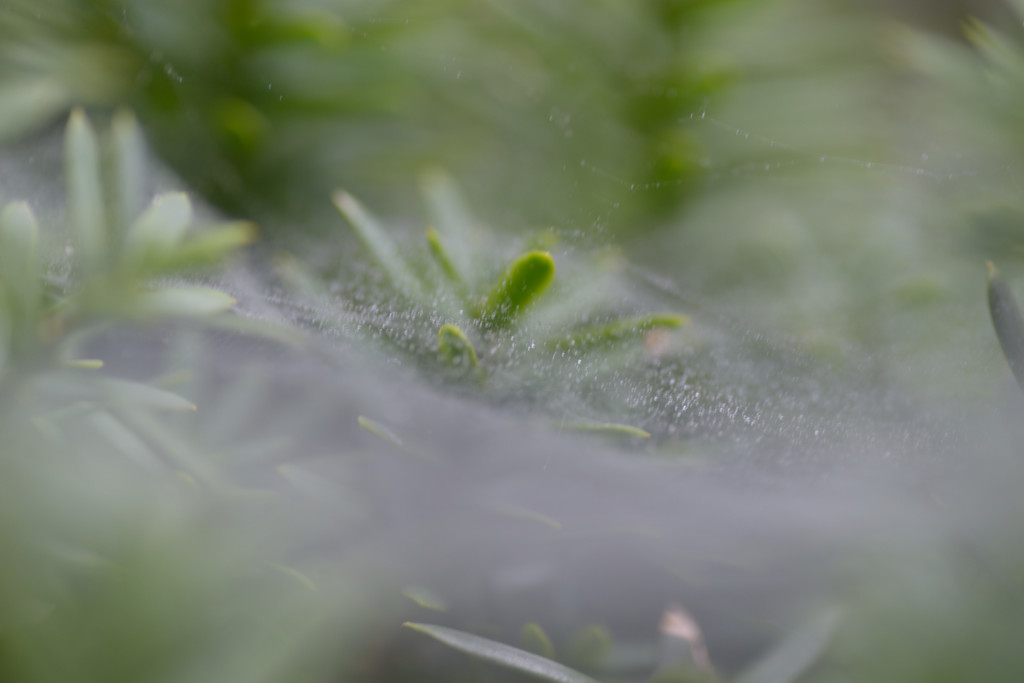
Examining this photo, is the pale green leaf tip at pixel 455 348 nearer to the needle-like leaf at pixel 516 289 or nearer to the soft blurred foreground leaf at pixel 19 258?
the needle-like leaf at pixel 516 289

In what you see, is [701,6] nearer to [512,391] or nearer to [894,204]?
[894,204]

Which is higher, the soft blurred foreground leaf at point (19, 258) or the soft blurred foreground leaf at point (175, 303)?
the soft blurred foreground leaf at point (19, 258)

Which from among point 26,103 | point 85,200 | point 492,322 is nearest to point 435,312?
point 492,322

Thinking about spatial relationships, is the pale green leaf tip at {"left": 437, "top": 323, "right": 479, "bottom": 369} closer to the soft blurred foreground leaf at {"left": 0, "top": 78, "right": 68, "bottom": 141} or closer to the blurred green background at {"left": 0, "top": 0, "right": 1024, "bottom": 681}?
the blurred green background at {"left": 0, "top": 0, "right": 1024, "bottom": 681}

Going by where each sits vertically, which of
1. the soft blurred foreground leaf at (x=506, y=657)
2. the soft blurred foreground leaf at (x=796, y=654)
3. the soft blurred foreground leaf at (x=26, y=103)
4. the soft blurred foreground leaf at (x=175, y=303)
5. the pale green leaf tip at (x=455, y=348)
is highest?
the soft blurred foreground leaf at (x=26, y=103)

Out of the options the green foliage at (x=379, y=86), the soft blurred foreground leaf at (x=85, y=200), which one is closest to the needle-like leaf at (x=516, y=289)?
the soft blurred foreground leaf at (x=85, y=200)

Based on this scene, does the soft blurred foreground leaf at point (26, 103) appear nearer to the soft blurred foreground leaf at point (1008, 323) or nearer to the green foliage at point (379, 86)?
the green foliage at point (379, 86)

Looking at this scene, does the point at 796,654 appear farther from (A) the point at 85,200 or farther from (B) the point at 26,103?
(B) the point at 26,103

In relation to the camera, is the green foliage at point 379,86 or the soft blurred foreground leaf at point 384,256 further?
the green foliage at point 379,86

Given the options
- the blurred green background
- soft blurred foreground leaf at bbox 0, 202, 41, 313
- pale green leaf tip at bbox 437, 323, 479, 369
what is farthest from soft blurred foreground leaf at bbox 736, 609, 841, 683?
soft blurred foreground leaf at bbox 0, 202, 41, 313
